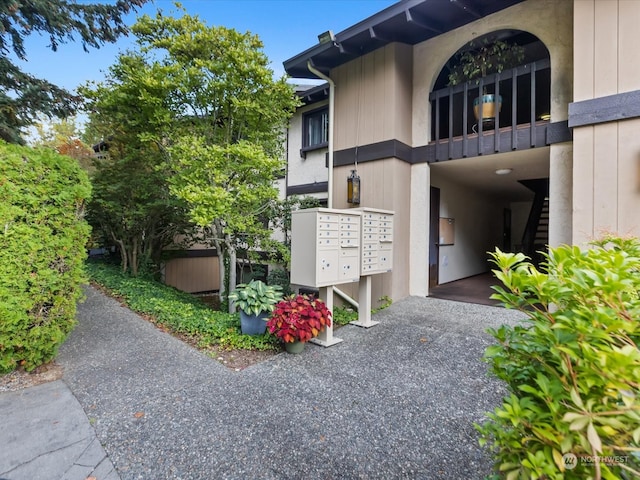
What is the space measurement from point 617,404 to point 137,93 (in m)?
6.07

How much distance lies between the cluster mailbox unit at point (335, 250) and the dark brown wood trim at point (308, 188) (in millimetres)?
2752

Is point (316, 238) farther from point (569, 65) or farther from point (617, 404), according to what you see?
point (569, 65)

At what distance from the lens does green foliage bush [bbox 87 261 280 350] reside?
3.88 metres

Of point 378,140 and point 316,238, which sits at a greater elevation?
point 378,140

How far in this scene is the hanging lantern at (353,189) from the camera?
5844 mm

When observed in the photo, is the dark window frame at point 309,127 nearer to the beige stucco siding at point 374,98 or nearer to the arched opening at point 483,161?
the beige stucco siding at point 374,98

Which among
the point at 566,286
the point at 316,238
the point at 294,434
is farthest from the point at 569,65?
the point at 294,434

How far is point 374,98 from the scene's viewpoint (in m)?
5.86

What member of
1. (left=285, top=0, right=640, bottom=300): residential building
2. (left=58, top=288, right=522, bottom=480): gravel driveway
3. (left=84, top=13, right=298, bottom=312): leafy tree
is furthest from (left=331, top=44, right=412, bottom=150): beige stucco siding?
(left=58, top=288, right=522, bottom=480): gravel driveway

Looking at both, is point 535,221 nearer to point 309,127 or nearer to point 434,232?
point 434,232

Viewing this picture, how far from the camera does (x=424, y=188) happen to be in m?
5.93

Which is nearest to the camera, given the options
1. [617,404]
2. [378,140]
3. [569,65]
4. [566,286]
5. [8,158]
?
[617,404]

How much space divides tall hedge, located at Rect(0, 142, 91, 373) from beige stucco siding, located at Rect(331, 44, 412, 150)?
4.67m

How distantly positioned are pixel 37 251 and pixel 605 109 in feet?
22.2
